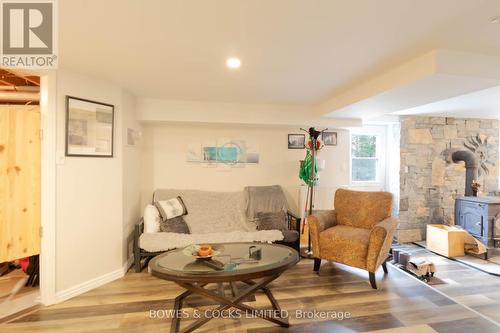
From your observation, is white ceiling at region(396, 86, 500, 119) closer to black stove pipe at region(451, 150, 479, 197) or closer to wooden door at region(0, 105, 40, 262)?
black stove pipe at region(451, 150, 479, 197)

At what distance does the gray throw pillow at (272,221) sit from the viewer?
11.0 ft

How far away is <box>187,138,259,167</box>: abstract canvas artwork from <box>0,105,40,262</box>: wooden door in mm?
1845

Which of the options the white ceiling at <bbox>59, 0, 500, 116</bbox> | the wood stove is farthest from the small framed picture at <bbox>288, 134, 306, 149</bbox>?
the wood stove

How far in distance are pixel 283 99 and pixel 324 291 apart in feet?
7.67

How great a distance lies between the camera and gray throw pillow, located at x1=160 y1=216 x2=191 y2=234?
318cm

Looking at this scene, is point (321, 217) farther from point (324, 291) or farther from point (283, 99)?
point (283, 99)

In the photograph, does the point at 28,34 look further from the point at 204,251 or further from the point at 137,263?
the point at 137,263

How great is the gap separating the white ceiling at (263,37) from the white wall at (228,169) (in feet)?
4.07

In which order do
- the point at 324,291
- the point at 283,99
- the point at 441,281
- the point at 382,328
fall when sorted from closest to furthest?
1. the point at 382,328
2. the point at 324,291
3. the point at 441,281
4. the point at 283,99

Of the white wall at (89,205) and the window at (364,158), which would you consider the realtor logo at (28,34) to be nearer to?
the white wall at (89,205)

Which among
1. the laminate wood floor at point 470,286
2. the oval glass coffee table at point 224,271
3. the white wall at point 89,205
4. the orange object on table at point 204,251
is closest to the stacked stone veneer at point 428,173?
the laminate wood floor at point 470,286

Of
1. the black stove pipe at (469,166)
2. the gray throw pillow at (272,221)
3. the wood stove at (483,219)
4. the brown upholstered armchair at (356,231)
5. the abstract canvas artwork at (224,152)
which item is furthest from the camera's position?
the black stove pipe at (469,166)

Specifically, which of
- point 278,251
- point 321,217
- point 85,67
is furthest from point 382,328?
point 85,67

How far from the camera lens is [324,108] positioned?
3.70 meters
